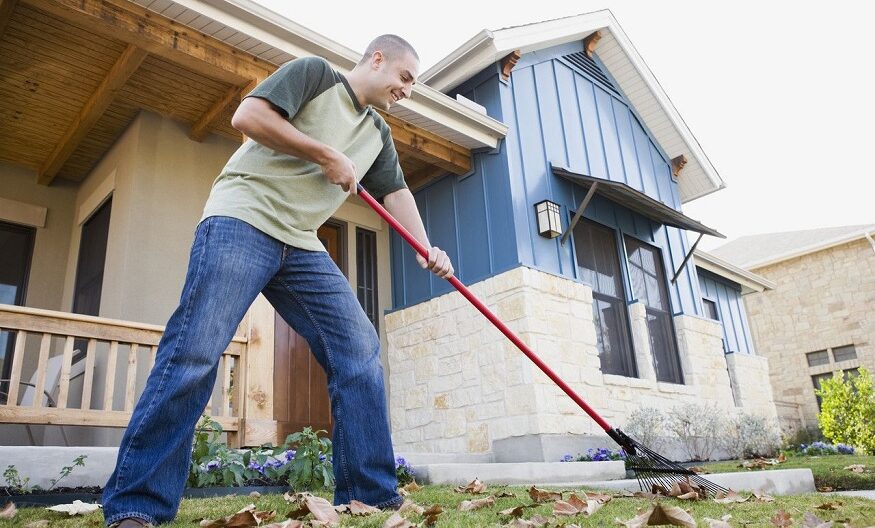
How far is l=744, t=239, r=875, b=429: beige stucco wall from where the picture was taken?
50.2 feet

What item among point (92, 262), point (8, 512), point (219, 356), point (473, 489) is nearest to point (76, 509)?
point (8, 512)

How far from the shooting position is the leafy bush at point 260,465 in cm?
302

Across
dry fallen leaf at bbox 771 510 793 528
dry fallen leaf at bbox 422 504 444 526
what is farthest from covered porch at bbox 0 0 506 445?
dry fallen leaf at bbox 771 510 793 528

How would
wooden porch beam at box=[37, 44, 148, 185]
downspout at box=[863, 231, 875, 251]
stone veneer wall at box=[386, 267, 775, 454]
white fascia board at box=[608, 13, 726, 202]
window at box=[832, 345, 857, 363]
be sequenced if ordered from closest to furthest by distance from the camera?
wooden porch beam at box=[37, 44, 148, 185]
stone veneer wall at box=[386, 267, 775, 454]
white fascia board at box=[608, 13, 726, 202]
downspout at box=[863, 231, 875, 251]
window at box=[832, 345, 857, 363]

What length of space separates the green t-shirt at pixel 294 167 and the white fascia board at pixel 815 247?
16834 millimetres

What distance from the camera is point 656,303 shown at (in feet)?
25.4

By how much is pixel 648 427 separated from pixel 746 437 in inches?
82.8

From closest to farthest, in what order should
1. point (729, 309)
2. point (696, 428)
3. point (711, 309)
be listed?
point (696, 428)
point (711, 309)
point (729, 309)

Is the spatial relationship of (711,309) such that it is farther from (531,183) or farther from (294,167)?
(294,167)

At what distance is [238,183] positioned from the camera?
188cm

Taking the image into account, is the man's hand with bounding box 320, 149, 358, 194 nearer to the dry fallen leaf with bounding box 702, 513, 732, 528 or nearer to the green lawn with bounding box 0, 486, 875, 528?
the green lawn with bounding box 0, 486, 875, 528

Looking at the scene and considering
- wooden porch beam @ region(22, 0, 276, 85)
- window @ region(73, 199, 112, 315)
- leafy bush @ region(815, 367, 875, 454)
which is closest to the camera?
wooden porch beam @ region(22, 0, 276, 85)

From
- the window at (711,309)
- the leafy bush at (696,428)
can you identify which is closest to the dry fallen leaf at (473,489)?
the leafy bush at (696,428)

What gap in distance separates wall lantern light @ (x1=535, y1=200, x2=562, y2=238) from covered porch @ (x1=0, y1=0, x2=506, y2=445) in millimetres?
790
